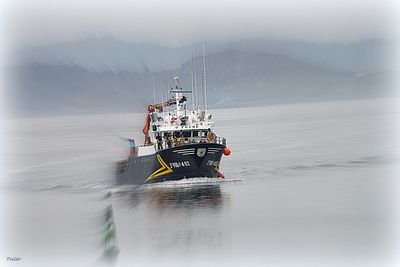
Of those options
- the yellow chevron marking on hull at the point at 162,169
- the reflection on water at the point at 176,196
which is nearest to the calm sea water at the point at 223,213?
the reflection on water at the point at 176,196

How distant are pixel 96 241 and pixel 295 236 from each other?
38.8 ft

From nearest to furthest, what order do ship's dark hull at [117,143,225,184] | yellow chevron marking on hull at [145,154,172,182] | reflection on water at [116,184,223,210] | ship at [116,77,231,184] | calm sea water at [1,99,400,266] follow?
calm sea water at [1,99,400,266] < reflection on water at [116,184,223,210] < ship's dark hull at [117,143,225,184] < ship at [116,77,231,184] < yellow chevron marking on hull at [145,154,172,182]

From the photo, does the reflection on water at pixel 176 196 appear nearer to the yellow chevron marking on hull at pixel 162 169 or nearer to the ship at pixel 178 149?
the yellow chevron marking on hull at pixel 162 169

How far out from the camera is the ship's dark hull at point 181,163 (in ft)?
188

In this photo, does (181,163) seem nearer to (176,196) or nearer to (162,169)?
(162,169)

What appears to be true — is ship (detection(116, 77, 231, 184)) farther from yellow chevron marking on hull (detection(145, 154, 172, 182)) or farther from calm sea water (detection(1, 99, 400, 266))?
calm sea water (detection(1, 99, 400, 266))

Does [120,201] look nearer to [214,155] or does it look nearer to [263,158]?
[214,155]

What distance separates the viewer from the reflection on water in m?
51.4

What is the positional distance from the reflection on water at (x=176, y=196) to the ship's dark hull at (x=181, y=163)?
106cm

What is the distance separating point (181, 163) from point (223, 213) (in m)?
11.4

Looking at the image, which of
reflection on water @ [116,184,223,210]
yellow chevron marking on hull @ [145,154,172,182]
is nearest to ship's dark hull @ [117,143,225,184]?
yellow chevron marking on hull @ [145,154,172,182]

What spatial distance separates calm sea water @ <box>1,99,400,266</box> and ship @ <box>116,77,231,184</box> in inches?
47.0

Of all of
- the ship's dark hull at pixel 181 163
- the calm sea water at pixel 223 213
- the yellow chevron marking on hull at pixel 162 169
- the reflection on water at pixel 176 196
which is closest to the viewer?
the calm sea water at pixel 223 213

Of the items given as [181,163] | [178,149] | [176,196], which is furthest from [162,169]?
[176,196]
